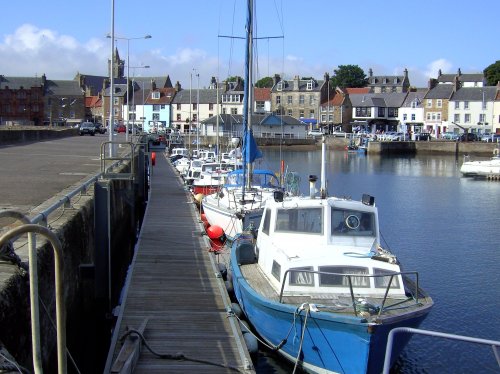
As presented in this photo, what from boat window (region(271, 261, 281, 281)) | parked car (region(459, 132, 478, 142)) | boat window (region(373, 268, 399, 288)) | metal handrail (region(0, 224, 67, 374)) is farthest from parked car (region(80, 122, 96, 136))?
metal handrail (region(0, 224, 67, 374))

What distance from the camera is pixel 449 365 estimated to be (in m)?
14.5

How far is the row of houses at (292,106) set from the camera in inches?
4360

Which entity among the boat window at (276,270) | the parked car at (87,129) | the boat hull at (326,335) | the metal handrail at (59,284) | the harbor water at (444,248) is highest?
the parked car at (87,129)

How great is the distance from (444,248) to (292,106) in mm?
98324

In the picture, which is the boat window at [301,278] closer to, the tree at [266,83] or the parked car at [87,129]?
the parked car at [87,129]

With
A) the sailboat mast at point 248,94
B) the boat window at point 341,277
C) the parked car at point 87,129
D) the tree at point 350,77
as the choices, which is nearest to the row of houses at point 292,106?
the tree at point 350,77

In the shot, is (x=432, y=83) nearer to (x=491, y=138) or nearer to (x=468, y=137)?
(x=468, y=137)

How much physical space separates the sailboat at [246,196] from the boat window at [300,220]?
7335 millimetres

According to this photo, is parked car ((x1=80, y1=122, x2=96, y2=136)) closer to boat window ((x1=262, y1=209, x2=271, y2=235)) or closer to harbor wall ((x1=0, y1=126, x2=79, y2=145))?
harbor wall ((x1=0, y1=126, x2=79, y2=145))

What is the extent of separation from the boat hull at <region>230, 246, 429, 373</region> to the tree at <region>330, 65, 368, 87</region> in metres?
150

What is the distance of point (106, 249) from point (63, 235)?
3254mm

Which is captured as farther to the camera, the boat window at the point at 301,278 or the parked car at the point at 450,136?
the parked car at the point at 450,136

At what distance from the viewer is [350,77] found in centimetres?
15888

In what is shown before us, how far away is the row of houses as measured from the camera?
363 feet
